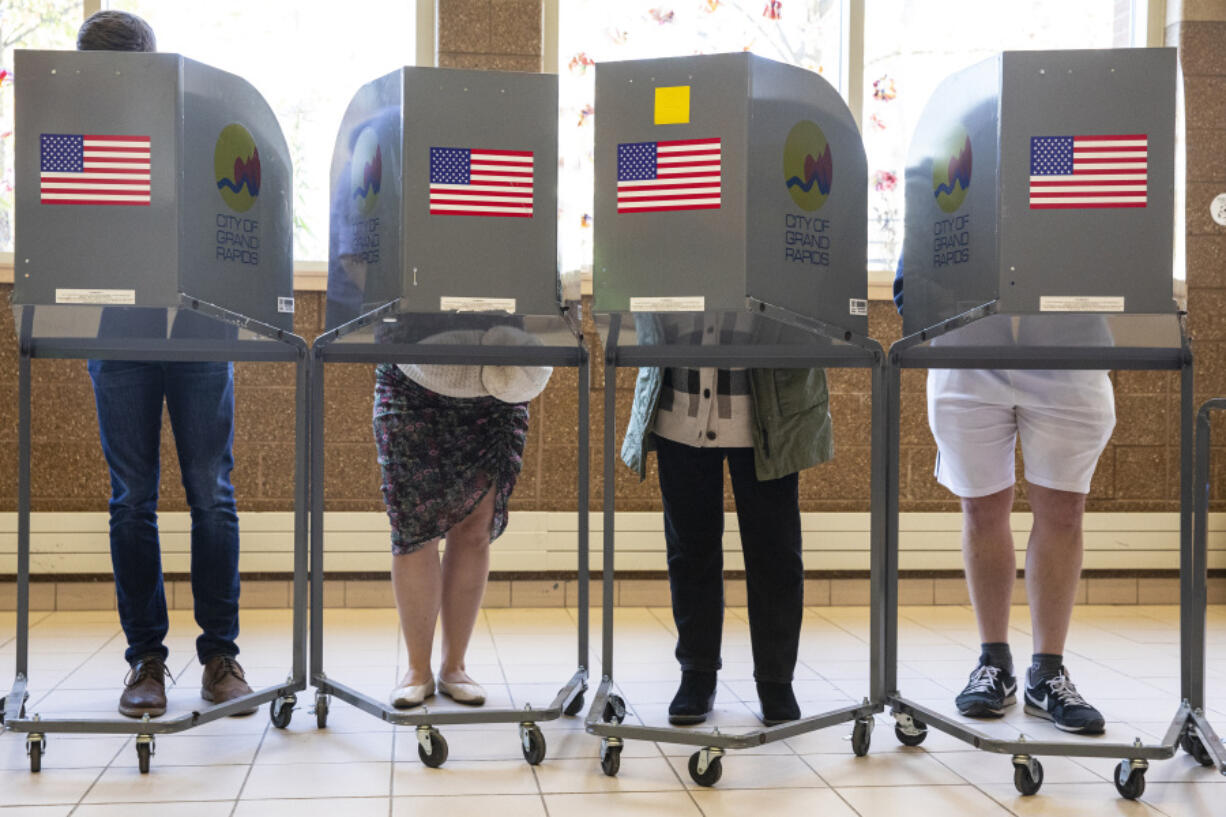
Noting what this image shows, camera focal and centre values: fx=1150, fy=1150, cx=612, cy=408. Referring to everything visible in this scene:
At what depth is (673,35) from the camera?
12.9ft

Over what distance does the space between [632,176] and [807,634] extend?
1.82 metres

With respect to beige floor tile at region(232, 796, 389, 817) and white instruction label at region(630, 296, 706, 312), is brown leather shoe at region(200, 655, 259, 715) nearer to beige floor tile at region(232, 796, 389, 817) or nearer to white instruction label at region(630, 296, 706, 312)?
beige floor tile at region(232, 796, 389, 817)

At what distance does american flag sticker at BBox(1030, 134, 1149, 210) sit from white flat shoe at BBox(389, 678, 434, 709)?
1.47 m

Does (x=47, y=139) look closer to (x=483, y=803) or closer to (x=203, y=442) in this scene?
(x=203, y=442)

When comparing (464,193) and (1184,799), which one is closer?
(1184,799)

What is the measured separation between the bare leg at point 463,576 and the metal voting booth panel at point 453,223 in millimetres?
274

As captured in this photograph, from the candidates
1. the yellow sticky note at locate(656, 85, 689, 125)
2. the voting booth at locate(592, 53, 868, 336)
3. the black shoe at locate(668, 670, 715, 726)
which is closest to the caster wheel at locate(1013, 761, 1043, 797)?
the black shoe at locate(668, 670, 715, 726)

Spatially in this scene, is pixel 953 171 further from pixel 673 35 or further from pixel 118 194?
pixel 673 35

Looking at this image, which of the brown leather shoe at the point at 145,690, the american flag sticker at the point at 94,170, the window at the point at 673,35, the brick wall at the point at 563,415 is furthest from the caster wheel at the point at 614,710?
the window at the point at 673,35

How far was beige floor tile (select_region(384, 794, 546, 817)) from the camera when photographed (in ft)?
6.03

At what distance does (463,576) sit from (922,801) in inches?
39.1

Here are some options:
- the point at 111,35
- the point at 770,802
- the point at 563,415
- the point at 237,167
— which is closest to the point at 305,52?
the point at 563,415

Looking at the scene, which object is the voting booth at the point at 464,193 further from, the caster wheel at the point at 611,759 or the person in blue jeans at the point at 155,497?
the caster wheel at the point at 611,759

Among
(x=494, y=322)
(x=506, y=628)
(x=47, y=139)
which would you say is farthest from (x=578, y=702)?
(x=47, y=139)
